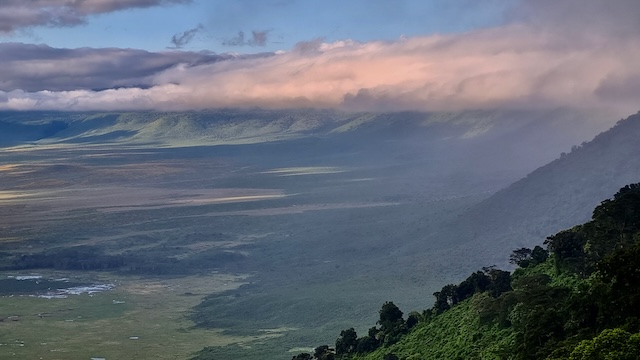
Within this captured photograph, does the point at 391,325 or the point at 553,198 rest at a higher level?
the point at 553,198

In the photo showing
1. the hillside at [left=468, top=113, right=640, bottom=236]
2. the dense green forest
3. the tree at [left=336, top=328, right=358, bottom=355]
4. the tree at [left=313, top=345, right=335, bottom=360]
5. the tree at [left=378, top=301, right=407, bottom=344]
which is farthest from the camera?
the hillside at [left=468, top=113, right=640, bottom=236]

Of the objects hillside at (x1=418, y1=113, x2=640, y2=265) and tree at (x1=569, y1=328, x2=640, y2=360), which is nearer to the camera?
tree at (x1=569, y1=328, x2=640, y2=360)

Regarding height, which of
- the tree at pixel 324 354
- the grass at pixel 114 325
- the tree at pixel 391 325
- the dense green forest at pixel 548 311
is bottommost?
the grass at pixel 114 325

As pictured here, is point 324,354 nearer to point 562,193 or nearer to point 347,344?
point 347,344

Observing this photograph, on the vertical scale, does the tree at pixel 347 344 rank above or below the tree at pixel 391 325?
below

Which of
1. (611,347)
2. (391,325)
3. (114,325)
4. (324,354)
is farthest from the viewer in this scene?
(114,325)

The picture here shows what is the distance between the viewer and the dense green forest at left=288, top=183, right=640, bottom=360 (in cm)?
3497

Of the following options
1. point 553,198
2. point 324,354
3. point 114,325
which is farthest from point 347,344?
point 553,198

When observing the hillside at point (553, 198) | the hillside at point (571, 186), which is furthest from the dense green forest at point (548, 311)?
the hillside at point (571, 186)

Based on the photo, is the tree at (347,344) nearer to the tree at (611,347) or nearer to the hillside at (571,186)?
the tree at (611,347)

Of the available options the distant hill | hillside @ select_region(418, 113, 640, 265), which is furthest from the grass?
the distant hill

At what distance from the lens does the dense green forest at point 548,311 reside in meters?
35.0

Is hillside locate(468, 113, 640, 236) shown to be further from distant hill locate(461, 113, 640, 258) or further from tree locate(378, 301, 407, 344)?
tree locate(378, 301, 407, 344)

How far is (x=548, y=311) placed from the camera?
137 ft
